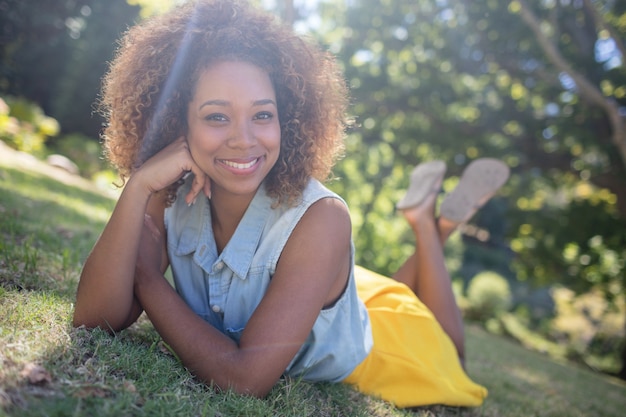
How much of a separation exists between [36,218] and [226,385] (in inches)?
123

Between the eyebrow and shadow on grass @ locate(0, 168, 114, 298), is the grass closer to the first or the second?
shadow on grass @ locate(0, 168, 114, 298)

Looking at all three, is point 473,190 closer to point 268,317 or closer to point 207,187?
point 207,187

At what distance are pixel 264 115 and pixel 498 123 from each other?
7.87m

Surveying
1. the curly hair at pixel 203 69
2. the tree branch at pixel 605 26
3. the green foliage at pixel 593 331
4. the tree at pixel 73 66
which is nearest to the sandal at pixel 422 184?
the curly hair at pixel 203 69

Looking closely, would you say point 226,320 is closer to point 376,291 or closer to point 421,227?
point 376,291

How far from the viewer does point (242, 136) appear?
7.57 feet

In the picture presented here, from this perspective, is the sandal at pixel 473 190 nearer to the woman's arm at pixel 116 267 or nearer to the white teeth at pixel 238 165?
the white teeth at pixel 238 165

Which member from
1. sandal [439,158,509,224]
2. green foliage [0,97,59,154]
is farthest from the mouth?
green foliage [0,97,59,154]

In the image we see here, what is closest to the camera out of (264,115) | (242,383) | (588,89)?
(242,383)

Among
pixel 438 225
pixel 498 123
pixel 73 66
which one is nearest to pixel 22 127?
pixel 73 66

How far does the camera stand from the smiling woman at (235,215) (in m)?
2.14

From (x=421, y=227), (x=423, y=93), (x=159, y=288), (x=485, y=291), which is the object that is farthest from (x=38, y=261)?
(x=485, y=291)

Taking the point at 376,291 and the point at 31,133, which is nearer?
the point at 376,291

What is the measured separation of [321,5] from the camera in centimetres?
1053
